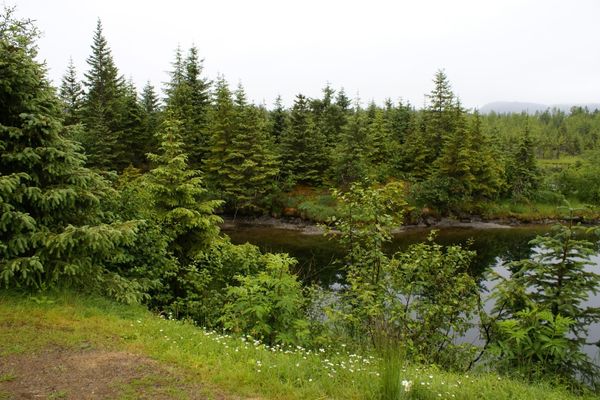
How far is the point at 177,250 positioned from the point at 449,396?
31.8 ft

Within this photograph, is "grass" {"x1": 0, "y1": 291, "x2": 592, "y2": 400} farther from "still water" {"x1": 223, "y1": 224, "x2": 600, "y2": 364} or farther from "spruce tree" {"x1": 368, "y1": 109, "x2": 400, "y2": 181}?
"spruce tree" {"x1": 368, "y1": 109, "x2": 400, "y2": 181}

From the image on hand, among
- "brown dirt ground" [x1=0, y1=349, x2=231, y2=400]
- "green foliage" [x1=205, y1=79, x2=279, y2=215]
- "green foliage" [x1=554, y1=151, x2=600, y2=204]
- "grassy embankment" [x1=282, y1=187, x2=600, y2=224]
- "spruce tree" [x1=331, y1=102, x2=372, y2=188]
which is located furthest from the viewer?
"green foliage" [x1=554, y1=151, x2=600, y2=204]

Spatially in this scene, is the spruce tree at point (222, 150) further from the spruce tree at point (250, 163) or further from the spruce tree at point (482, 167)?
the spruce tree at point (482, 167)

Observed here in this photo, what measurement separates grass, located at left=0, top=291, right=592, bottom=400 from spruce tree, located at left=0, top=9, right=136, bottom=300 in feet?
2.43

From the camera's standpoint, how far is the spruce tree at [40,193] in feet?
22.7

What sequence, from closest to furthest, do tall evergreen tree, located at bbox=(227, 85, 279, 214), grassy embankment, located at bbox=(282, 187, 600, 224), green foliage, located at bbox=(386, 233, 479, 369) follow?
1. green foliage, located at bbox=(386, 233, 479, 369)
2. tall evergreen tree, located at bbox=(227, 85, 279, 214)
3. grassy embankment, located at bbox=(282, 187, 600, 224)

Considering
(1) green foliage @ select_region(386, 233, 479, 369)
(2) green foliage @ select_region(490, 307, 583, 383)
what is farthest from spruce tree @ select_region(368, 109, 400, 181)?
(2) green foliage @ select_region(490, 307, 583, 383)

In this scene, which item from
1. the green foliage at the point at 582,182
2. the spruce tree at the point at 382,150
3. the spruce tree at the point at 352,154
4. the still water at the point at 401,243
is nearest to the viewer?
the still water at the point at 401,243

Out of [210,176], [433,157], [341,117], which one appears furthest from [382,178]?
[210,176]

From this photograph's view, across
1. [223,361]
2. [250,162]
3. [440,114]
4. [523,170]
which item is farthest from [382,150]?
[223,361]

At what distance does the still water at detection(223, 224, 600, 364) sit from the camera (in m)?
21.8

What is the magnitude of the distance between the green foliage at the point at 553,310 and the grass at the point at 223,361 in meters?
0.70

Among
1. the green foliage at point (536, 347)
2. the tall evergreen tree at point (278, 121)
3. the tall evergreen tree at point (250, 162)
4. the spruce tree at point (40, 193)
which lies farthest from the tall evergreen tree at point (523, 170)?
the spruce tree at point (40, 193)

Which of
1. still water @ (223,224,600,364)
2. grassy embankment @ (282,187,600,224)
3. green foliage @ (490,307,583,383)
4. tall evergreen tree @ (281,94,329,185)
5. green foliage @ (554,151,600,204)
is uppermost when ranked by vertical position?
tall evergreen tree @ (281,94,329,185)
